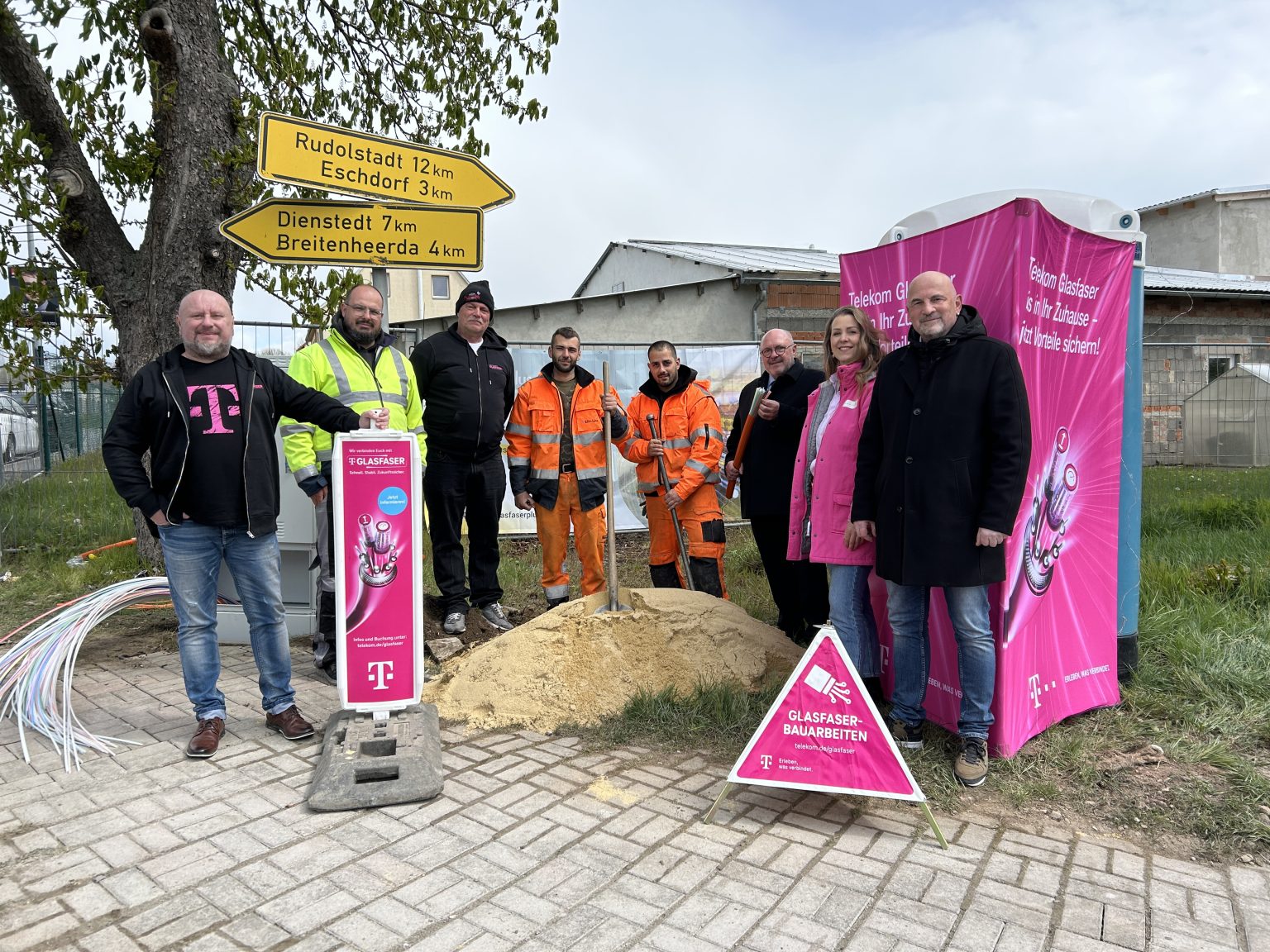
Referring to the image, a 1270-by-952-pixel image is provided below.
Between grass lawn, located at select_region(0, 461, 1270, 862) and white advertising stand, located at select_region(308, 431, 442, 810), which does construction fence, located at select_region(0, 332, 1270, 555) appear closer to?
grass lawn, located at select_region(0, 461, 1270, 862)

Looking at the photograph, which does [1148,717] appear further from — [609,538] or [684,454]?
[684,454]

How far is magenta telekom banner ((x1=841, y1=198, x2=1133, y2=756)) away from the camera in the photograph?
3658 mm

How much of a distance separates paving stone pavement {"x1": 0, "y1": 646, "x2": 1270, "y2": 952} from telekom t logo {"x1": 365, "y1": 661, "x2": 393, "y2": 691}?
0.44 meters

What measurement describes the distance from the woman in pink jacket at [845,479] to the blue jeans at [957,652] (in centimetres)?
25

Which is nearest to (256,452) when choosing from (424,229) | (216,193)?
(424,229)

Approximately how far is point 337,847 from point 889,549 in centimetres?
247

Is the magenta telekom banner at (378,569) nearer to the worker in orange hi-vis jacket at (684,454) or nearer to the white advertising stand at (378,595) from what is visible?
the white advertising stand at (378,595)

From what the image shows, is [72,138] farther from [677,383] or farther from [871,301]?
[871,301]

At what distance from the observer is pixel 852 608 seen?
4.04 meters

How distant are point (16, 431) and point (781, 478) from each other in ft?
29.8

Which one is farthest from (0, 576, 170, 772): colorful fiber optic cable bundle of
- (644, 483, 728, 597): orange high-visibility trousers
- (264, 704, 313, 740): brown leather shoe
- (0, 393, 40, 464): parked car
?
(0, 393, 40, 464): parked car

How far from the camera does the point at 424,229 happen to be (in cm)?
509

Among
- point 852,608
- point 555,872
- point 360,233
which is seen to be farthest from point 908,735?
point 360,233

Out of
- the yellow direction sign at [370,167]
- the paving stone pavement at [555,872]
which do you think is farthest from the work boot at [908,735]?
the yellow direction sign at [370,167]
